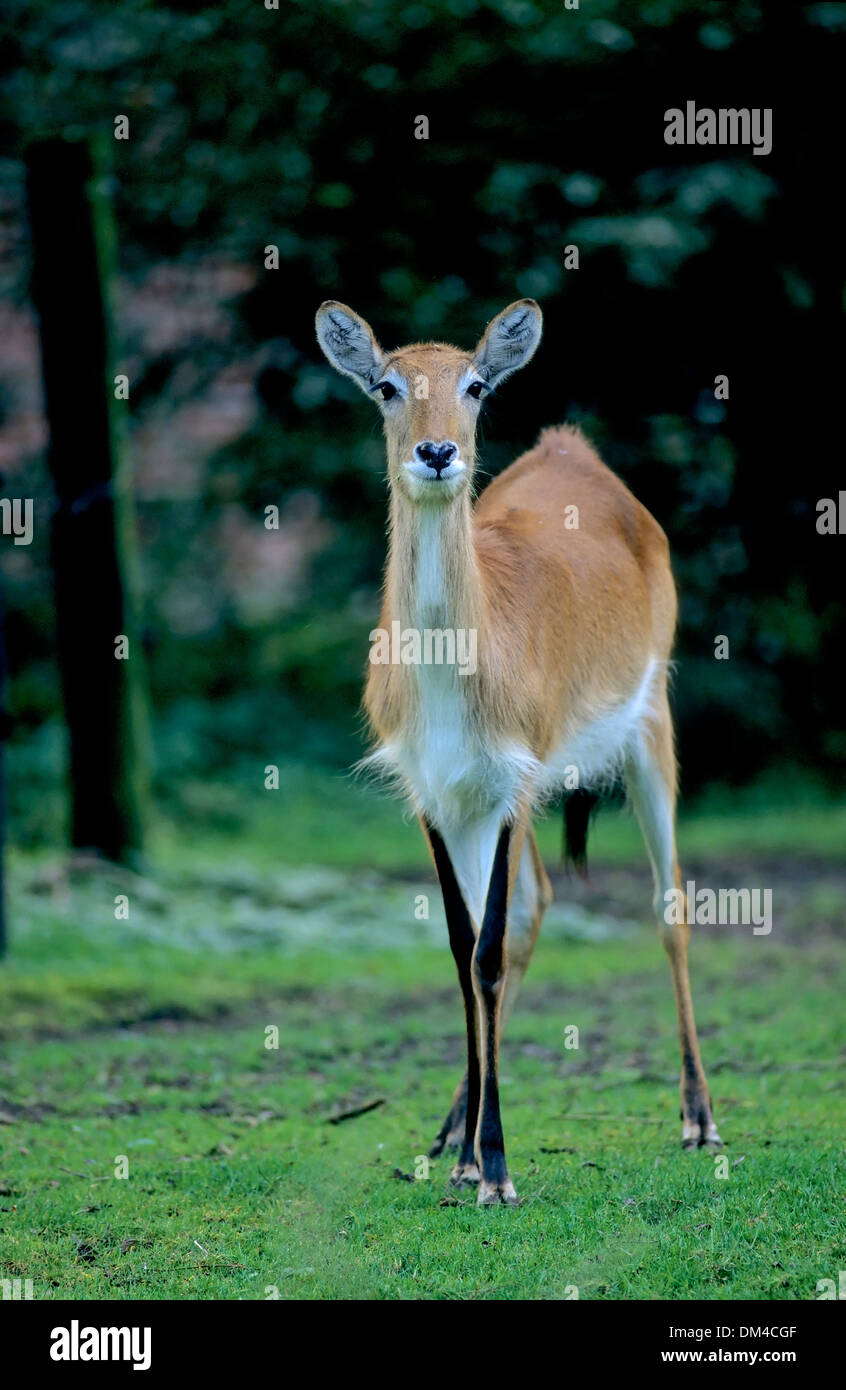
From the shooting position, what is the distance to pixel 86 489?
11875 mm

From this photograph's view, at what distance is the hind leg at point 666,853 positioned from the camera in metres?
6.88

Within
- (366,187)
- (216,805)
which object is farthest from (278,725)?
(366,187)

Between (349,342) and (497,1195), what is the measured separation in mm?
3077

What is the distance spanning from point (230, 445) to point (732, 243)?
4.81 metres

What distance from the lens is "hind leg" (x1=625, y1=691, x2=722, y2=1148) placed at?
6879 mm

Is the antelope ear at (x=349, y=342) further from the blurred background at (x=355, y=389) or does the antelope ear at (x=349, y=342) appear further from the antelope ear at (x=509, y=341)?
the blurred background at (x=355, y=389)

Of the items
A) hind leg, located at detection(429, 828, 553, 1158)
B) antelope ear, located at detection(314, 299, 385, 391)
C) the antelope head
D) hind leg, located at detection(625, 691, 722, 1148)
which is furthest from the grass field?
antelope ear, located at detection(314, 299, 385, 391)

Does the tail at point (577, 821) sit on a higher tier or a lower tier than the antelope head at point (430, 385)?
lower

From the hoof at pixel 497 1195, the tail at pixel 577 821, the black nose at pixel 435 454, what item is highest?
the black nose at pixel 435 454

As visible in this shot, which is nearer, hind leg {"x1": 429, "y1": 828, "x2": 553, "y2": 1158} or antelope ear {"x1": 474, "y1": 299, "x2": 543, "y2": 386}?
antelope ear {"x1": 474, "y1": 299, "x2": 543, "y2": 386}

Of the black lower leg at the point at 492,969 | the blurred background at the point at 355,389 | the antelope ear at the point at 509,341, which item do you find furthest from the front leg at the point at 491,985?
the antelope ear at the point at 509,341

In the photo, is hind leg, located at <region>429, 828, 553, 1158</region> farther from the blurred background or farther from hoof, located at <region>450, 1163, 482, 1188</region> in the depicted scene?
hoof, located at <region>450, 1163, 482, 1188</region>

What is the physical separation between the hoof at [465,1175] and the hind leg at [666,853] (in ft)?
3.43

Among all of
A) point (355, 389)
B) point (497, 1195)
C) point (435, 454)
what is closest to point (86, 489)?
point (355, 389)
